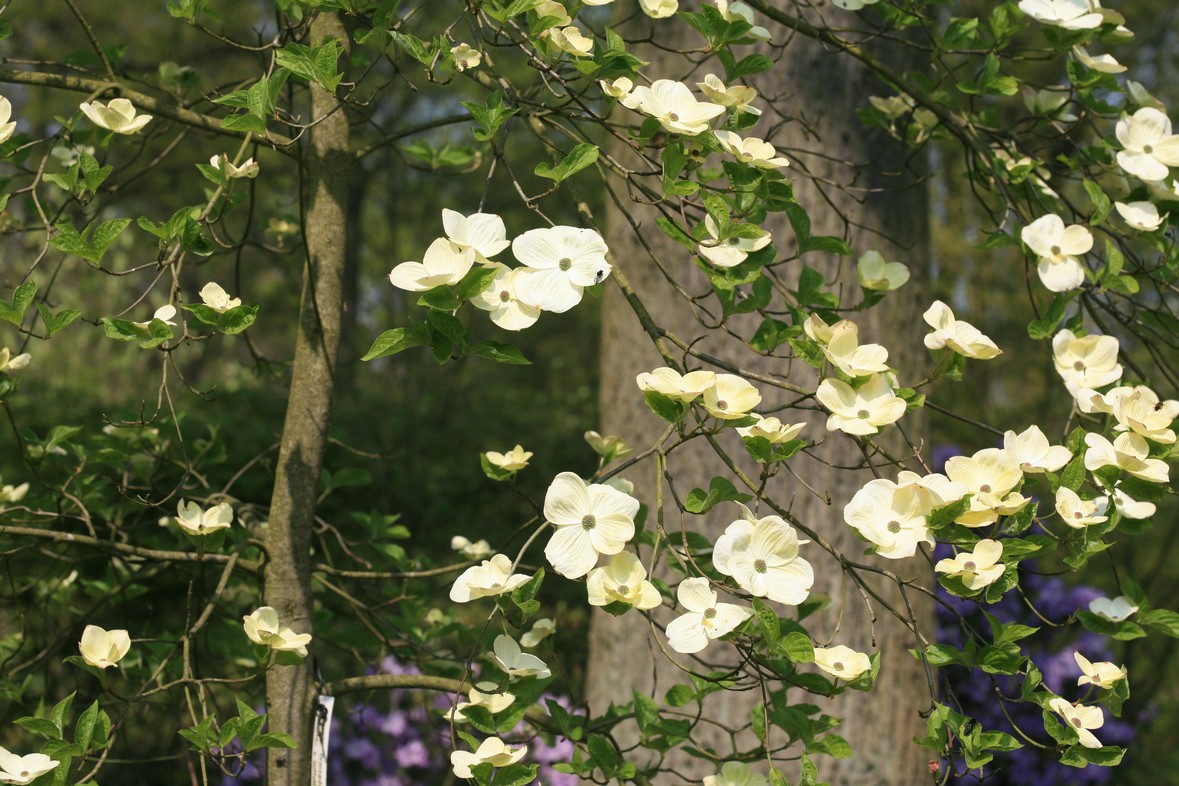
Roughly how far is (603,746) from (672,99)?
76 cm

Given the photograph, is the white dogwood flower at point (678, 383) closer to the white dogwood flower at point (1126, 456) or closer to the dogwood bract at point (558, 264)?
the dogwood bract at point (558, 264)

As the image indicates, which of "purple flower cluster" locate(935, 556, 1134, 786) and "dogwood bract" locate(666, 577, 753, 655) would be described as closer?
"dogwood bract" locate(666, 577, 753, 655)

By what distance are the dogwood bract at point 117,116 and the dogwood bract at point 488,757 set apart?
0.82 metres

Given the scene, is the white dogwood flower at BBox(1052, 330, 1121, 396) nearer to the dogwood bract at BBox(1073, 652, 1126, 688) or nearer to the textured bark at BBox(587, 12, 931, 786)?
the dogwood bract at BBox(1073, 652, 1126, 688)

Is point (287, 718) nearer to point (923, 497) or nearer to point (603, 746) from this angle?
point (603, 746)

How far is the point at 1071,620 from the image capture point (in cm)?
120

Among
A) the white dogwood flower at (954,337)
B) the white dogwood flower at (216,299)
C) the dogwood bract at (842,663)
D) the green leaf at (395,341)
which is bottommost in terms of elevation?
the dogwood bract at (842,663)

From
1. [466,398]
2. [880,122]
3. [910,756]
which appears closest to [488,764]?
[880,122]

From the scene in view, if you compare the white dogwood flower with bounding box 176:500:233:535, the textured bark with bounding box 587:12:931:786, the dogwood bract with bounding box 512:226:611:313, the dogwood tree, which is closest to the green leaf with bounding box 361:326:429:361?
the dogwood tree

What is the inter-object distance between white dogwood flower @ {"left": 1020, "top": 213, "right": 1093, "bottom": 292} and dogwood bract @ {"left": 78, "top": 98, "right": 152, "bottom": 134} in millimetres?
1090

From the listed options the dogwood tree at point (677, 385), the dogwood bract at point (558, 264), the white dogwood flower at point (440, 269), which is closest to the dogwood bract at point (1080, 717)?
the dogwood tree at point (677, 385)

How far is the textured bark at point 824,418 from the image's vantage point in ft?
7.18

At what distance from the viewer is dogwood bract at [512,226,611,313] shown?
1.03 m

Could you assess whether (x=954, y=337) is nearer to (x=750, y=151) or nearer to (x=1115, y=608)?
(x=750, y=151)
